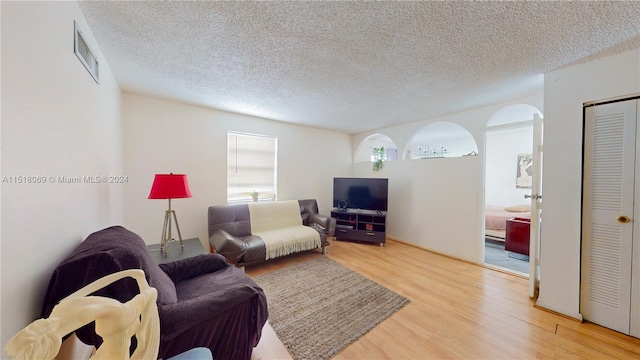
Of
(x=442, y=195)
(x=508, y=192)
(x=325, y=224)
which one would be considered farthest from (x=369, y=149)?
(x=508, y=192)

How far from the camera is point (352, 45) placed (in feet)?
5.39

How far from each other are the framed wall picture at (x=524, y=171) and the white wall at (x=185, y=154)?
5.09 meters

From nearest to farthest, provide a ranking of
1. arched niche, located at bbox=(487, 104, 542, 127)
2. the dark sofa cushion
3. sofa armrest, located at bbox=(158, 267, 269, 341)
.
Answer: the dark sofa cushion, sofa armrest, located at bbox=(158, 267, 269, 341), arched niche, located at bbox=(487, 104, 542, 127)

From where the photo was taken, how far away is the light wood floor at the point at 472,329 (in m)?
1.56

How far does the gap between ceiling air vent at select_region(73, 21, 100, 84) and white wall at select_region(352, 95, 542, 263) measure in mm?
4093

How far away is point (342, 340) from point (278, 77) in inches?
94.9

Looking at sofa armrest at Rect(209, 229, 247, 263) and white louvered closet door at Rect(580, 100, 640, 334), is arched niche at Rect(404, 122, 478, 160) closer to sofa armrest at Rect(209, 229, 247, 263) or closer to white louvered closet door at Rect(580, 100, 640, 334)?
white louvered closet door at Rect(580, 100, 640, 334)

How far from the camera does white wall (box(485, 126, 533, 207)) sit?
4.93m

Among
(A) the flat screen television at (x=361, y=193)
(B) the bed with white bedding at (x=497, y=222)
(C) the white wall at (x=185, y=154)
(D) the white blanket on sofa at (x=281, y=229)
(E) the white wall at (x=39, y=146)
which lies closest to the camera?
(E) the white wall at (x=39, y=146)

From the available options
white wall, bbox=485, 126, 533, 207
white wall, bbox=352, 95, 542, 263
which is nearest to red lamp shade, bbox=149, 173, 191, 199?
white wall, bbox=352, 95, 542, 263

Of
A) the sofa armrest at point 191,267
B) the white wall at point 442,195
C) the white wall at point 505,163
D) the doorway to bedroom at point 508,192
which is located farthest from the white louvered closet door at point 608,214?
the white wall at point 505,163

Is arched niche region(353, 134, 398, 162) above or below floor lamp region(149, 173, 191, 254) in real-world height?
above

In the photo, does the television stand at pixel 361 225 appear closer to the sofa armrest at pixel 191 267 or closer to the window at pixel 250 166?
the window at pixel 250 166

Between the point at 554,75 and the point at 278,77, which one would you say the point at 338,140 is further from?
the point at 554,75
